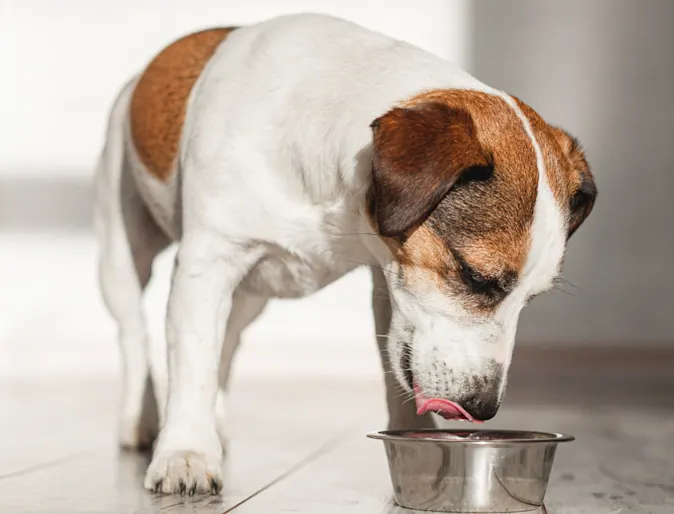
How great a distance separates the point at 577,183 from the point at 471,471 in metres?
0.62

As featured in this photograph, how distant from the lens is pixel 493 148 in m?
1.89

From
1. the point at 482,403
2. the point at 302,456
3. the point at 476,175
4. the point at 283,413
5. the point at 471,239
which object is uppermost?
the point at 476,175

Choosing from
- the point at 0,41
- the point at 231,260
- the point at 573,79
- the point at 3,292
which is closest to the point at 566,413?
the point at 231,260

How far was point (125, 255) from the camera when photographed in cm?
283

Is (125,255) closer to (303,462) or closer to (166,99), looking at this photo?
(166,99)

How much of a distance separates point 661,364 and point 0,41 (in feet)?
12.2

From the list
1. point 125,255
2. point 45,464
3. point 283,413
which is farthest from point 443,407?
point 283,413

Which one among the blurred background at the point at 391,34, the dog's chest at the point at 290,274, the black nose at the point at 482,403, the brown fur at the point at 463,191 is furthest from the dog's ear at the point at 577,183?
the blurred background at the point at 391,34

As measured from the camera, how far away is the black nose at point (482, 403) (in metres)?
1.86

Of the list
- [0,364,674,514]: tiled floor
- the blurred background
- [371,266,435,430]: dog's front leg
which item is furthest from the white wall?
[371,266,435,430]: dog's front leg

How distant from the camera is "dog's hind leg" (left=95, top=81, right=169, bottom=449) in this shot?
9.20ft

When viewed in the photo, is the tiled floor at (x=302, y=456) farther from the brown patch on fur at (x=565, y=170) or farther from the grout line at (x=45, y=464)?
the brown patch on fur at (x=565, y=170)

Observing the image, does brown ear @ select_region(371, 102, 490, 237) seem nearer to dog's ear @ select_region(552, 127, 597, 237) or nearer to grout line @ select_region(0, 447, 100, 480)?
dog's ear @ select_region(552, 127, 597, 237)

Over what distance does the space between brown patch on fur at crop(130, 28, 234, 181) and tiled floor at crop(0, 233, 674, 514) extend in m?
0.68
